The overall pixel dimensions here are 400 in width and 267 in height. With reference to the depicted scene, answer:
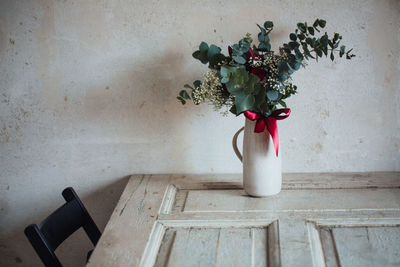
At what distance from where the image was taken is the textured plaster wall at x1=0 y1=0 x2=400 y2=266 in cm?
163

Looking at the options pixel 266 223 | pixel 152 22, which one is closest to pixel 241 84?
pixel 266 223

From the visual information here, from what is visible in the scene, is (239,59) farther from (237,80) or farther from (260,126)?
(260,126)

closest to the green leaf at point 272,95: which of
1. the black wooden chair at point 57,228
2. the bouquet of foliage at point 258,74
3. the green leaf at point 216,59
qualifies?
the bouquet of foliage at point 258,74

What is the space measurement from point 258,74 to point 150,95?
586 mm

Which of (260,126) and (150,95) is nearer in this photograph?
(260,126)

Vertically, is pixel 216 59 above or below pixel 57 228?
above

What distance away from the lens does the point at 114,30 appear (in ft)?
5.62

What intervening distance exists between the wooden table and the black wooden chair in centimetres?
20

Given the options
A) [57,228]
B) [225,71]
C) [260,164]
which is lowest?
[57,228]

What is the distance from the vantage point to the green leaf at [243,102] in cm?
129

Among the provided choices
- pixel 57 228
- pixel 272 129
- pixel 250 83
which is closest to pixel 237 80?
pixel 250 83

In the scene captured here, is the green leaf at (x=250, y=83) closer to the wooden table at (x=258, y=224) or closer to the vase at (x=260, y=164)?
the vase at (x=260, y=164)

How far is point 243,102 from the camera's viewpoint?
1298mm

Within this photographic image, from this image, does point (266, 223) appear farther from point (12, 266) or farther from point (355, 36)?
point (12, 266)
